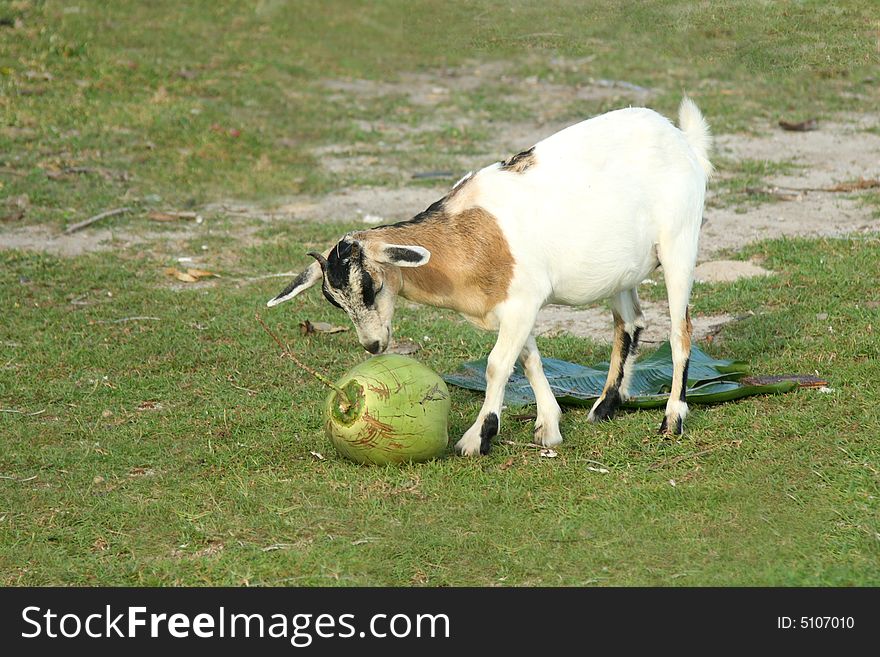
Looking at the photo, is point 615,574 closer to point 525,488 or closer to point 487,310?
point 525,488

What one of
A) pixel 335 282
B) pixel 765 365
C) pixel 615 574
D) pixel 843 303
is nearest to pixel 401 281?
pixel 335 282

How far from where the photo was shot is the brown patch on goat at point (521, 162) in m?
6.09

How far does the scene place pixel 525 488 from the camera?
554cm

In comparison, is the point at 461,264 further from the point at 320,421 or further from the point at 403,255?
the point at 320,421

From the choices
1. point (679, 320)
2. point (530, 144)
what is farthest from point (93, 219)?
point (679, 320)

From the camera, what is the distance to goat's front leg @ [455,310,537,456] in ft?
19.3

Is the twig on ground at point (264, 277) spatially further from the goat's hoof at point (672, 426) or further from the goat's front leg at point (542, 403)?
the goat's hoof at point (672, 426)

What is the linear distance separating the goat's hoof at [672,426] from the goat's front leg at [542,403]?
1.85 feet

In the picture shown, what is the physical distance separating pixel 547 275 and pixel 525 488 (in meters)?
Result: 1.16

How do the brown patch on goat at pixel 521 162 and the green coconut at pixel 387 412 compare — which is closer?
the green coconut at pixel 387 412

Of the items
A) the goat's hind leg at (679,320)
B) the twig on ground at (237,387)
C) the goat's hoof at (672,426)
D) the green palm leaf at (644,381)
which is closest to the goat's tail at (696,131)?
the goat's hind leg at (679,320)

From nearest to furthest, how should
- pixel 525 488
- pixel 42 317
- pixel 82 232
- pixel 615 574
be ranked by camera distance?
1. pixel 615 574
2. pixel 525 488
3. pixel 42 317
4. pixel 82 232

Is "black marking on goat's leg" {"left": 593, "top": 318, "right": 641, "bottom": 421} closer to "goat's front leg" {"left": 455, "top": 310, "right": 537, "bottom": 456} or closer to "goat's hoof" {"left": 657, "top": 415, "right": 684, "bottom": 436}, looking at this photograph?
"goat's hoof" {"left": 657, "top": 415, "right": 684, "bottom": 436}

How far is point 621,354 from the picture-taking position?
6.64 metres
